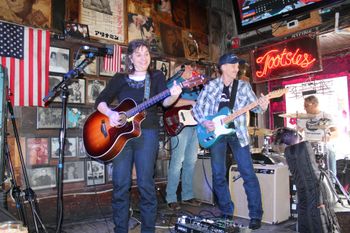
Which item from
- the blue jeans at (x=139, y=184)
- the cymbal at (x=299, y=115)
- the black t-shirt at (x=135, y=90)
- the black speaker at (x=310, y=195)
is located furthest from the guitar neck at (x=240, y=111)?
the cymbal at (x=299, y=115)

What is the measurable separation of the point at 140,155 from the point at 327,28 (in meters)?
3.91

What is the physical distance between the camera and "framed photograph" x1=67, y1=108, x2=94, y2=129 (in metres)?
4.24

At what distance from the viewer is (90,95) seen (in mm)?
4449

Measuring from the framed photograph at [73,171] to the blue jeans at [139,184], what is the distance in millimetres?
1617

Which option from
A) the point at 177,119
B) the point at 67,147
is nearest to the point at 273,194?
the point at 177,119

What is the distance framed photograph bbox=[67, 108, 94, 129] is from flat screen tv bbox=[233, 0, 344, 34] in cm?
331

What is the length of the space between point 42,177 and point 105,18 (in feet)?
8.05

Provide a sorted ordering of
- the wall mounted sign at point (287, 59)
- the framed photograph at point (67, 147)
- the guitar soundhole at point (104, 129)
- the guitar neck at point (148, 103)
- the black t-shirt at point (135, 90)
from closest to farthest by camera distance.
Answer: the guitar neck at point (148, 103) → the black t-shirt at point (135, 90) → the guitar soundhole at point (104, 129) → the framed photograph at point (67, 147) → the wall mounted sign at point (287, 59)

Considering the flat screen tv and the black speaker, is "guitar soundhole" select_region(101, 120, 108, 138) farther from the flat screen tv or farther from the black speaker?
the flat screen tv

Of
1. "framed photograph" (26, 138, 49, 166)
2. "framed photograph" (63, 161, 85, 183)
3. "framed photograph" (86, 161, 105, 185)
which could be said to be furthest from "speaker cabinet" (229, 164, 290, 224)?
"framed photograph" (26, 138, 49, 166)

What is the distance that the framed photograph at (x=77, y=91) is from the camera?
14.0 feet

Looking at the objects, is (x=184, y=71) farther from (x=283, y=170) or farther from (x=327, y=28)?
(x=327, y=28)

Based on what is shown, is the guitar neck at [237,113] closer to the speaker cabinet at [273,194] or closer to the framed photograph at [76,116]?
the speaker cabinet at [273,194]

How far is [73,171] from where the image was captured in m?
4.24
